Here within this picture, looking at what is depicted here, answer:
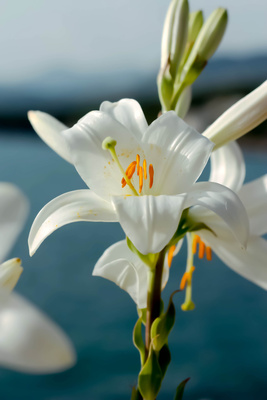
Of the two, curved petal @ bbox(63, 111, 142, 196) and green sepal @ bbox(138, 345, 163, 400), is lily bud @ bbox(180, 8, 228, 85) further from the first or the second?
green sepal @ bbox(138, 345, 163, 400)

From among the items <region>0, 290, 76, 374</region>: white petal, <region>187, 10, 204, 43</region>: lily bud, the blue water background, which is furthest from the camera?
the blue water background

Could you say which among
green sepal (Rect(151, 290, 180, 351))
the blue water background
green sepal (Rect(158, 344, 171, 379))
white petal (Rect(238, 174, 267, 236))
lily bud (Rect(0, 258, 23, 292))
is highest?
lily bud (Rect(0, 258, 23, 292))

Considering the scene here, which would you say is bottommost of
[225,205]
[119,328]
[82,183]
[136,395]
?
[119,328]

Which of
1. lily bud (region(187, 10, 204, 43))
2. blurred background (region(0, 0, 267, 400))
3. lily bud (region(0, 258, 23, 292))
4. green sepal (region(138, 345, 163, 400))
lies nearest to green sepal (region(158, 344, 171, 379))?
green sepal (region(138, 345, 163, 400))

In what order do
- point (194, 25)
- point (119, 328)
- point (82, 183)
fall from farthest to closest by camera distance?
1. point (82, 183)
2. point (119, 328)
3. point (194, 25)

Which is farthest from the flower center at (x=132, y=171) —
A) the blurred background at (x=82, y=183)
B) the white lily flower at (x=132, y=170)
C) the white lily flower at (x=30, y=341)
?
the blurred background at (x=82, y=183)

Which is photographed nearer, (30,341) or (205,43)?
(30,341)

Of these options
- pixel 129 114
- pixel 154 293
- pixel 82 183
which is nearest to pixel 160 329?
pixel 154 293

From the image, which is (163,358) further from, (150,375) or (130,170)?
(130,170)

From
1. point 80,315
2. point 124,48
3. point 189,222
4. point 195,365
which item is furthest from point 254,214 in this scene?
point 124,48
